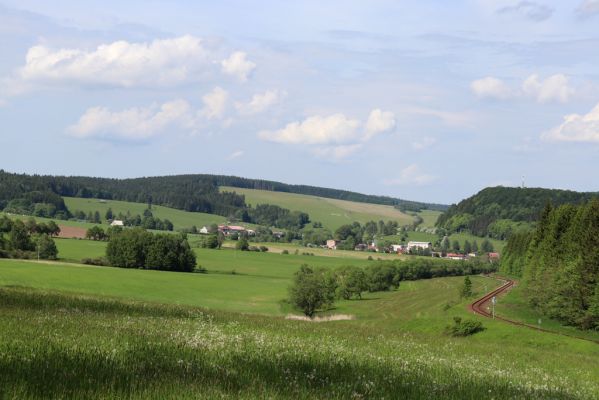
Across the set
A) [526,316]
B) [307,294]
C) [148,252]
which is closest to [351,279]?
[307,294]

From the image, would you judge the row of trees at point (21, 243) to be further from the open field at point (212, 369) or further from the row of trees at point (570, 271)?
the open field at point (212, 369)

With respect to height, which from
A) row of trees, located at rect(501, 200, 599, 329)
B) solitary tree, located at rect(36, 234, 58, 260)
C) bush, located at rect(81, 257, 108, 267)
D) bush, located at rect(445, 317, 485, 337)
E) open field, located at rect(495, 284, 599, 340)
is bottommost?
bush, located at rect(81, 257, 108, 267)

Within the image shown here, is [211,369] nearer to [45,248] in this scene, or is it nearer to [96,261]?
[96,261]

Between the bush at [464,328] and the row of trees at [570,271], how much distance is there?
12.6m

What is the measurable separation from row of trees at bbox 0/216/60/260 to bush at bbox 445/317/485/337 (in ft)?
341

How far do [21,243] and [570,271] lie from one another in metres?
117

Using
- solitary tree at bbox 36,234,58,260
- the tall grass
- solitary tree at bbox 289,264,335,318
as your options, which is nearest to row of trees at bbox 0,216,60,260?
solitary tree at bbox 36,234,58,260

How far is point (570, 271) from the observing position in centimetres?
6794

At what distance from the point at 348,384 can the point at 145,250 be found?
142 meters

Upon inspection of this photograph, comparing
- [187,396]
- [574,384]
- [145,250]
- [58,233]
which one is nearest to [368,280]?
[145,250]

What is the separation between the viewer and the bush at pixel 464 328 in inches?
2239

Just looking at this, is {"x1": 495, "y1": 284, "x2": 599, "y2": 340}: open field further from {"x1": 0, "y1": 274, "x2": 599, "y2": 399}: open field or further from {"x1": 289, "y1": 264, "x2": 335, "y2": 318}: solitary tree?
{"x1": 0, "y1": 274, "x2": 599, "y2": 399}: open field

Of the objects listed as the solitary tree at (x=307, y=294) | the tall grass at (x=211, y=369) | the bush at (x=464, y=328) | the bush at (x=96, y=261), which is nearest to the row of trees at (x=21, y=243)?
the bush at (x=96, y=261)

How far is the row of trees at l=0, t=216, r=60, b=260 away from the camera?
13700 centimetres
